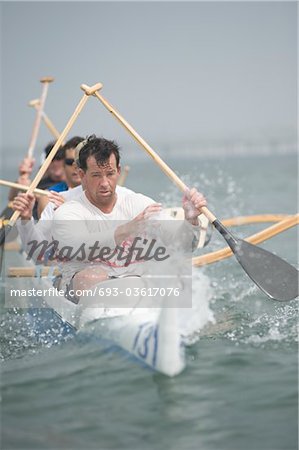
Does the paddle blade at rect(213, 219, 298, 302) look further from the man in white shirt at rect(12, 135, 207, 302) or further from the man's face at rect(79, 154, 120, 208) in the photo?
the man's face at rect(79, 154, 120, 208)

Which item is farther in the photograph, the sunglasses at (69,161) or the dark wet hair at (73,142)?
the dark wet hair at (73,142)

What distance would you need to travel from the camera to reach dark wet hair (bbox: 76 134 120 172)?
5.94 metres

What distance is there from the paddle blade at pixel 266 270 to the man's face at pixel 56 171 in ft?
10.1

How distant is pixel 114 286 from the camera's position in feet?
18.5

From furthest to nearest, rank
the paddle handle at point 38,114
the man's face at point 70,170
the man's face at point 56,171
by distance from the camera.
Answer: the paddle handle at point 38,114 < the man's face at point 56,171 < the man's face at point 70,170

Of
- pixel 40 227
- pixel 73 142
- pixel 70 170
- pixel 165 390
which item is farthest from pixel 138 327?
pixel 73 142

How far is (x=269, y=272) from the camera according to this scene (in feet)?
21.5

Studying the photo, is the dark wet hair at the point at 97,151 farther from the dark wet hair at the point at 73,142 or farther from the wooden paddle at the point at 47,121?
the wooden paddle at the point at 47,121

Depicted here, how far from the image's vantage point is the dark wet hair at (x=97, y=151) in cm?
594


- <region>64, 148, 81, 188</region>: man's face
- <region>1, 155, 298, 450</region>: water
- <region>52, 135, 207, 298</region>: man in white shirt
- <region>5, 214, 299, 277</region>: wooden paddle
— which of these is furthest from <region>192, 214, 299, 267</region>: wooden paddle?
<region>52, 135, 207, 298</region>: man in white shirt

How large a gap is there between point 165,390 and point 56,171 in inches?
180

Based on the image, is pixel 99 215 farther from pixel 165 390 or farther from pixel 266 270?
pixel 165 390

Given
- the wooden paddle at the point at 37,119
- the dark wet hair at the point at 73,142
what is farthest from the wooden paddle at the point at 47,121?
the dark wet hair at the point at 73,142

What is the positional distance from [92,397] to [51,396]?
0.97ft
